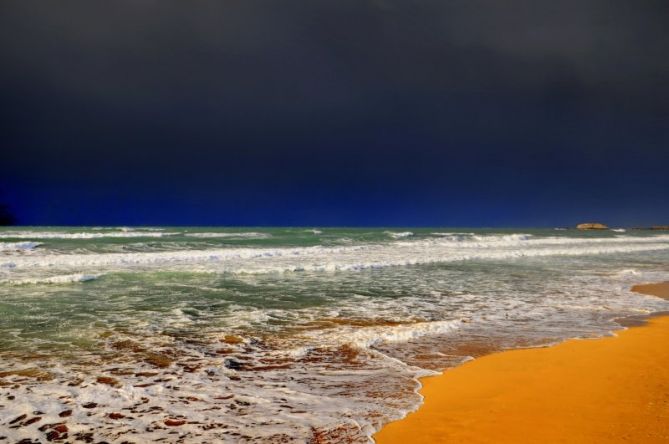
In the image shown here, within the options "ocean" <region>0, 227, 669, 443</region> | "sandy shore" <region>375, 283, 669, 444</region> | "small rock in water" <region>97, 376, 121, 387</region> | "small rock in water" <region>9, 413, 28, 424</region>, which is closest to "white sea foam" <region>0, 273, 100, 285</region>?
"ocean" <region>0, 227, 669, 443</region>

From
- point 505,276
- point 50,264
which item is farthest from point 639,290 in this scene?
point 50,264

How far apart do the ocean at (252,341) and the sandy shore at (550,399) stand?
0.30 metres

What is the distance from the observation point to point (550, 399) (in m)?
3.99

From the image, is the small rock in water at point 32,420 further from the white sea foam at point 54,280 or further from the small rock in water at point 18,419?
the white sea foam at point 54,280

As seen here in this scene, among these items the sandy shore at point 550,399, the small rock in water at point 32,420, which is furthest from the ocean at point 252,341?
the sandy shore at point 550,399

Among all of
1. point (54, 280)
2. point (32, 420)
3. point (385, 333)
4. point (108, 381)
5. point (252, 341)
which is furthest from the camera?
point (54, 280)

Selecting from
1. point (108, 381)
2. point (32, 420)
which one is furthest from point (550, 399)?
point (32, 420)

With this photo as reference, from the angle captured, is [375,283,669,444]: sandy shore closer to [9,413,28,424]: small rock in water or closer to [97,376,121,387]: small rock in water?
[97,376,121,387]: small rock in water

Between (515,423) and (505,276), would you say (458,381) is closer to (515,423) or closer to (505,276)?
(515,423)

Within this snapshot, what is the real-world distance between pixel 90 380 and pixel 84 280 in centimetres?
907

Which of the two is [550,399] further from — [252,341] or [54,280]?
[54,280]

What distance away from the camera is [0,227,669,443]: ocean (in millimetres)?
3527

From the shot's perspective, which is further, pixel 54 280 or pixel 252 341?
pixel 54 280

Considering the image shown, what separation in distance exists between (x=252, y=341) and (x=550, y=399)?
389 centimetres
